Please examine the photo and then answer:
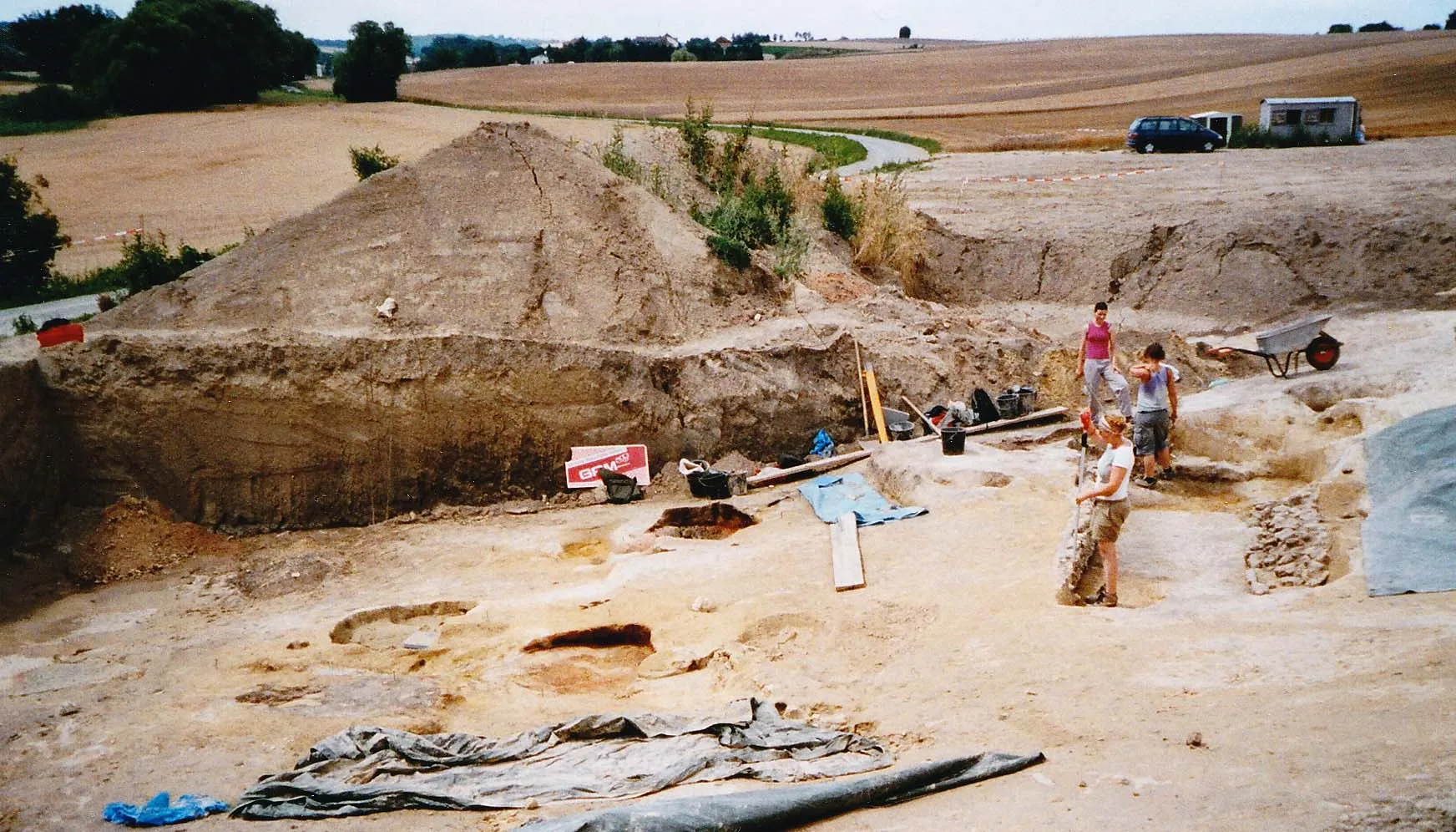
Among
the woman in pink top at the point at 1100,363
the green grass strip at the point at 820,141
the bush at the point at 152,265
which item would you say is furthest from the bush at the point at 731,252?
the green grass strip at the point at 820,141

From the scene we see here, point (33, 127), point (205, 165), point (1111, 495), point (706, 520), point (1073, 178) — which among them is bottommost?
point (706, 520)

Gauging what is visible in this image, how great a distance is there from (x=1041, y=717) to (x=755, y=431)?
26.2ft

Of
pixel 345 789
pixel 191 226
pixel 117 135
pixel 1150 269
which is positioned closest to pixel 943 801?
pixel 345 789

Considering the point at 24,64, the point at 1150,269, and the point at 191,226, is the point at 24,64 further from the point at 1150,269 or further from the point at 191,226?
the point at 1150,269

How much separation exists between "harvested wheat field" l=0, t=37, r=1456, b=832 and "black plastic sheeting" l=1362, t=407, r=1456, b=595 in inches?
7.5

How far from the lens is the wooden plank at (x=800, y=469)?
1359cm

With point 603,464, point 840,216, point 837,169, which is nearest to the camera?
point 603,464

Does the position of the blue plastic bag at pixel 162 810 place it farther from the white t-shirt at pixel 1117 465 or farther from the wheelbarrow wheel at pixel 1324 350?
the wheelbarrow wheel at pixel 1324 350

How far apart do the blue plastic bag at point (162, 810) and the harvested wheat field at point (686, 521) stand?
0.17m

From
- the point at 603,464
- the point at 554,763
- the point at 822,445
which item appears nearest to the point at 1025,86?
the point at 822,445

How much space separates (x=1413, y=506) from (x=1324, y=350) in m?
5.40

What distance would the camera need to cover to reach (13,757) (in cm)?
767

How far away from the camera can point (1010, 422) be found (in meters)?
14.3

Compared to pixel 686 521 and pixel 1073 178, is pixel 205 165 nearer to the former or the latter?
pixel 1073 178
